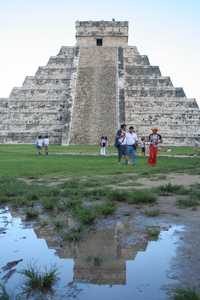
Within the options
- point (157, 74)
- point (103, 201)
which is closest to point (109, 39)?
point (157, 74)

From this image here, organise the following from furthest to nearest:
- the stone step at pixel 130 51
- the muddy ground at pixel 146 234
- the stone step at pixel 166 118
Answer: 1. the stone step at pixel 130 51
2. the stone step at pixel 166 118
3. the muddy ground at pixel 146 234

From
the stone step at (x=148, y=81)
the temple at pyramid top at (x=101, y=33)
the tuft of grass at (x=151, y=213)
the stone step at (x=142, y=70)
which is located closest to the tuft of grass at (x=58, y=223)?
the tuft of grass at (x=151, y=213)

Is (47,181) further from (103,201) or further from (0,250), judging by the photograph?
(0,250)

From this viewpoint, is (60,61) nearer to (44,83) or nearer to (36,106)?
(44,83)

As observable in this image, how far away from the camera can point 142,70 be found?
126 ft

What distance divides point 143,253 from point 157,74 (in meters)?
34.5

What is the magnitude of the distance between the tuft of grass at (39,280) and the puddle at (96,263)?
0.06m

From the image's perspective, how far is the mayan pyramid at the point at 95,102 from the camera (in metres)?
33.4

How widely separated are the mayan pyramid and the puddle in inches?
1055

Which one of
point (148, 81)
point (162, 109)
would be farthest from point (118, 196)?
point (148, 81)

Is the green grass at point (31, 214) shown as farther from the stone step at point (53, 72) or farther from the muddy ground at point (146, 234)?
the stone step at point (53, 72)

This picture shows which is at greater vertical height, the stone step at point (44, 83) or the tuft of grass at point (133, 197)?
the stone step at point (44, 83)

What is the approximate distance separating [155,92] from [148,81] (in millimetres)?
1408

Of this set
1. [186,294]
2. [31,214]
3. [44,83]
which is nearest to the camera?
[186,294]
